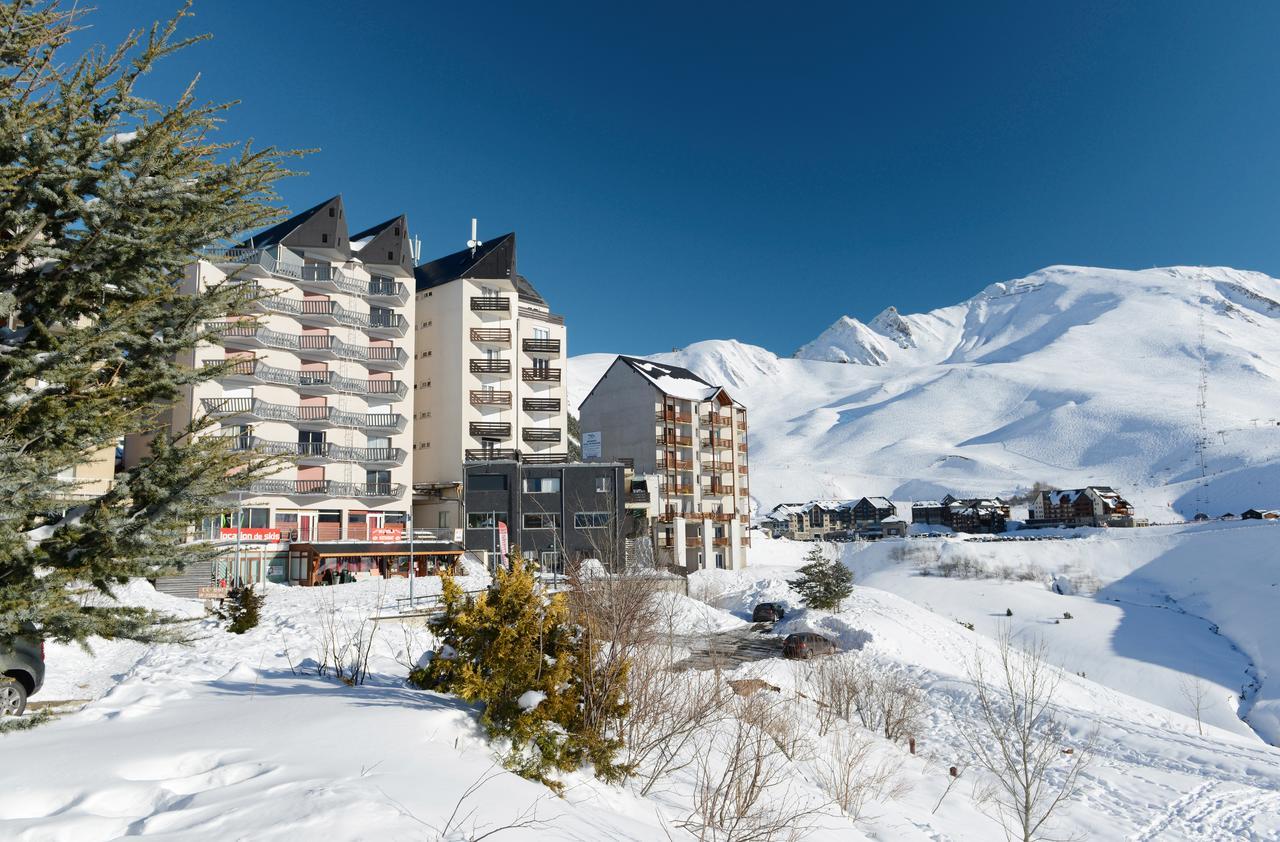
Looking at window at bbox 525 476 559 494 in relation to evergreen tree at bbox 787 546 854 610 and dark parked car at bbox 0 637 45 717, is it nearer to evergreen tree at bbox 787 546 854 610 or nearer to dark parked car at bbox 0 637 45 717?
evergreen tree at bbox 787 546 854 610

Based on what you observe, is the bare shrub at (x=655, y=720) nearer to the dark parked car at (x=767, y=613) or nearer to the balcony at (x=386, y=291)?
the dark parked car at (x=767, y=613)

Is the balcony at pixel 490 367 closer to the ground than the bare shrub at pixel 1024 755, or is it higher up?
higher up

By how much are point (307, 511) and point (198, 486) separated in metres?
44.0

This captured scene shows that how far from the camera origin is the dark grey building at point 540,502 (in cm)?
5575

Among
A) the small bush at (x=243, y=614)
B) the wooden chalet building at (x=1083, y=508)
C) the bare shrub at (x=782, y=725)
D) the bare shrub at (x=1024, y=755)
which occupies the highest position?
the wooden chalet building at (x=1083, y=508)

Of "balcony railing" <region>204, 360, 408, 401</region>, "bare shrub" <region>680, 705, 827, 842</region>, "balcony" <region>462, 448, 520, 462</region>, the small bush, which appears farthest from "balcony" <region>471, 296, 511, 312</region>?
"bare shrub" <region>680, 705, 827, 842</region>

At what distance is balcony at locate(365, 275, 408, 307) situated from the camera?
55.7m

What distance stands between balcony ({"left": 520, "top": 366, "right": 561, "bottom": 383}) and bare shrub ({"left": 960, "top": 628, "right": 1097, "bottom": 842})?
37.1 m

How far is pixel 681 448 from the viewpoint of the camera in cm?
7462

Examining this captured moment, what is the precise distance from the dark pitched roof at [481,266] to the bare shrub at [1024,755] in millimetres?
41891

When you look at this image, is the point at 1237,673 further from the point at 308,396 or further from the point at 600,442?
the point at 308,396

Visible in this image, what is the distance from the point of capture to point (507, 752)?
10.8 meters

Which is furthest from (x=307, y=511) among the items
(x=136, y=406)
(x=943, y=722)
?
(x=136, y=406)

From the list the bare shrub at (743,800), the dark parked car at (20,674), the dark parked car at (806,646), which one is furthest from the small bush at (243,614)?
the dark parked car at (806,646)
